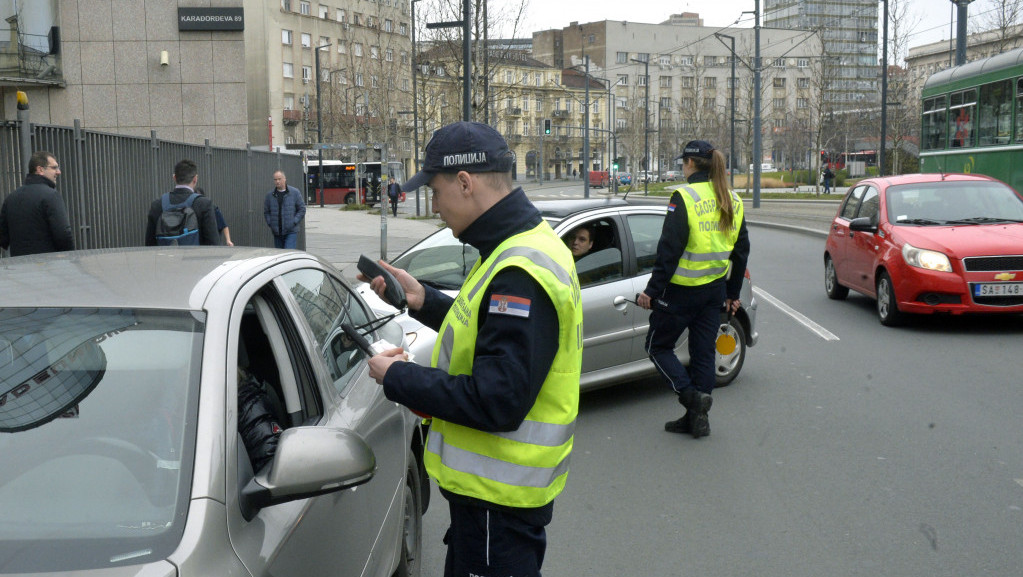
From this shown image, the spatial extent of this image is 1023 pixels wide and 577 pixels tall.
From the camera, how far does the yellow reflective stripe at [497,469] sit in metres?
2.62

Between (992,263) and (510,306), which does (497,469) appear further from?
(992,263)

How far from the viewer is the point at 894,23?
152 feet

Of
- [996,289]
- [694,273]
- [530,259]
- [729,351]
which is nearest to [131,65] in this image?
[729,351]

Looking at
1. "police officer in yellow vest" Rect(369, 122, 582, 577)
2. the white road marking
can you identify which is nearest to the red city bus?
the white road marking

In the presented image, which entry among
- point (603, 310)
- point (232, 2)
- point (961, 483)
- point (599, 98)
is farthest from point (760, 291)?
point (599, 98)

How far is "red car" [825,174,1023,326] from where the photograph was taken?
10281mm

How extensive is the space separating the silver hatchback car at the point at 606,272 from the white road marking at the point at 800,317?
9.53ft

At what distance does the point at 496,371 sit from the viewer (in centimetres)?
246

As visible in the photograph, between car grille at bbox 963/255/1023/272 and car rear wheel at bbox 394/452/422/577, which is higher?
car grille at bbox 963/255/1023/272

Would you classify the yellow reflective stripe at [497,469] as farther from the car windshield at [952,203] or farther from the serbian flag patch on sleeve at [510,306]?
the car windshield at [952,203]

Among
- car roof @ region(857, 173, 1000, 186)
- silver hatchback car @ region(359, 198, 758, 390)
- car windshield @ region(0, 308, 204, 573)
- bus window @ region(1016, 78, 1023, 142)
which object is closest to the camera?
car windshield @ region(0, 308, 204, 573)

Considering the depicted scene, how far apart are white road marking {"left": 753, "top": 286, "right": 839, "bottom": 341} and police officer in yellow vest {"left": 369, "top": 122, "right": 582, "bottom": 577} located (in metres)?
8.39

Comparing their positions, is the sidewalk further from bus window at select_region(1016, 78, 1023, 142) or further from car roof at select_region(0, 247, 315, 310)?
car roof at select_region(0, 247, 315, 310)

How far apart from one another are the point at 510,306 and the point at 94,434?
107 centimetres
